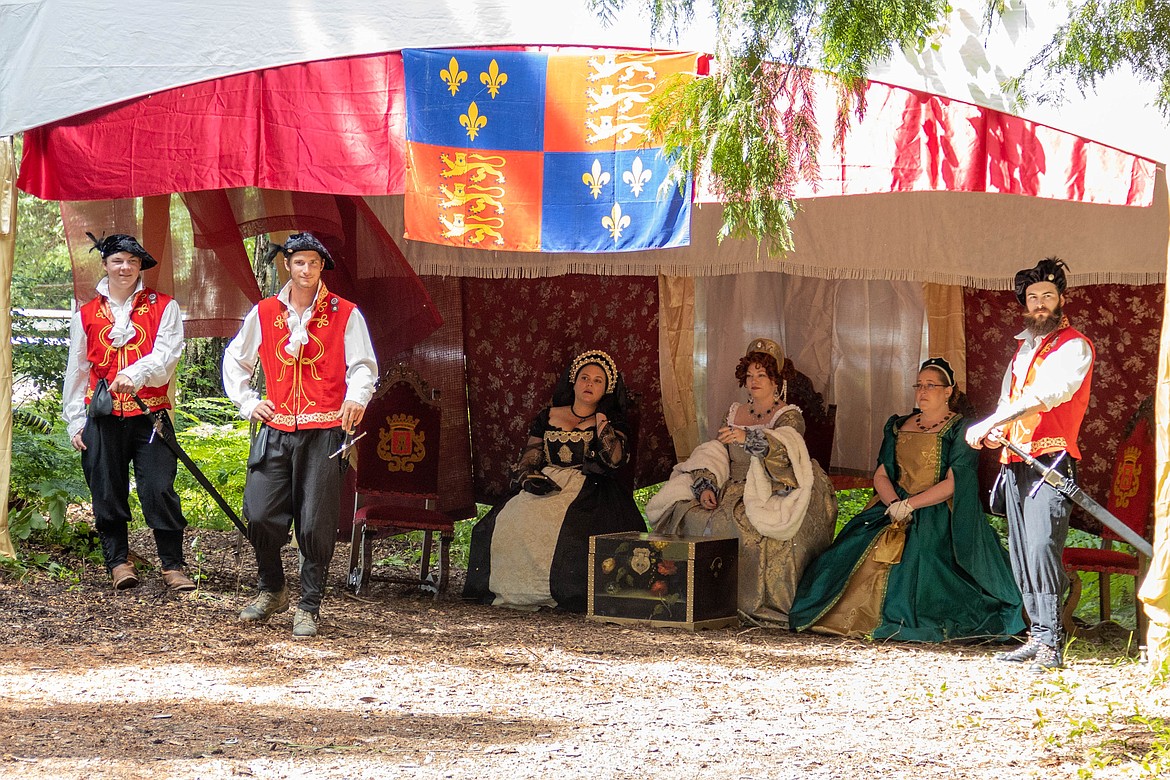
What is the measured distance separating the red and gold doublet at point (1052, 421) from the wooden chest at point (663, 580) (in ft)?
4.73

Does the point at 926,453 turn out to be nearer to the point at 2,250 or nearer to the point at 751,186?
the point at 751,186

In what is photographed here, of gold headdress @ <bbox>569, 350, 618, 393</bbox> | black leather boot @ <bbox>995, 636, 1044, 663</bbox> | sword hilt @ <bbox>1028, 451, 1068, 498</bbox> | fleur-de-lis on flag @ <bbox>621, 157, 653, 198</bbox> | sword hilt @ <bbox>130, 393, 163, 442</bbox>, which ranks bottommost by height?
black leather boot @ <bbox>995, 636, 1044, 663</bbox>

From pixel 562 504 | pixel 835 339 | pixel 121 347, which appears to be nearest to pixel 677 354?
pixel 835 339

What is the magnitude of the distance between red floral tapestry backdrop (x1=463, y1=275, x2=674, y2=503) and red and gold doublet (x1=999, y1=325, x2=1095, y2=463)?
8.50 feet

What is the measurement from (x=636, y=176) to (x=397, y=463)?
2.38 meters

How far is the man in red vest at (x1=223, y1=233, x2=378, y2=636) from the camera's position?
16.5ft

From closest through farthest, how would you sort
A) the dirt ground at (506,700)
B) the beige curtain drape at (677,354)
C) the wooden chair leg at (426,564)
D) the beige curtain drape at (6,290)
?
the dirt ground at (506,700)
the beige curtain drape at (6,290)
the wooden chair leg at (426,564)
the beige curtain drape at (677,354)

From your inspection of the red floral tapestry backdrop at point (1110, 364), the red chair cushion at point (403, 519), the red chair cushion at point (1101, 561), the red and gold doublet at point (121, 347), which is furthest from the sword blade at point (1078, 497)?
the red and gold doublet at point (121, 347)

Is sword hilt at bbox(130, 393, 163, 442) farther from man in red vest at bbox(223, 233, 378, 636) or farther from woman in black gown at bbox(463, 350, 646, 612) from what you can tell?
woman in black gown at bbox(463, 350, 646, 612)

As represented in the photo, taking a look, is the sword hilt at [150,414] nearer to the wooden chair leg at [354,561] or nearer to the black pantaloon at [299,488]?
the black pantaloon at [299,488]

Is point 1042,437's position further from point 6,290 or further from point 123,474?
point 6,290

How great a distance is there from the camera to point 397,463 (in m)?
6.59

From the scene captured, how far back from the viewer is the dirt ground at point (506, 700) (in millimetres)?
3455

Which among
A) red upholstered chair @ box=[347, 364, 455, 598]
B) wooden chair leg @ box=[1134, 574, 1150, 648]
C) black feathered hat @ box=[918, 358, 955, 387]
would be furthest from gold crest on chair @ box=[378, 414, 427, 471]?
wooden chair leg @ box=[1134, 574, 1150, 648]
